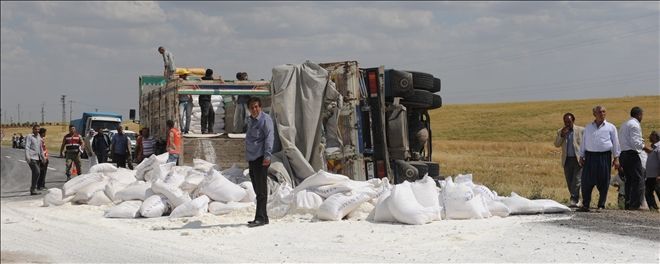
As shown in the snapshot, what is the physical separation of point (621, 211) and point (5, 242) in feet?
30.1

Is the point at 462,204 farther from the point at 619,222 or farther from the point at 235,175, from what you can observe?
the point at 235,175

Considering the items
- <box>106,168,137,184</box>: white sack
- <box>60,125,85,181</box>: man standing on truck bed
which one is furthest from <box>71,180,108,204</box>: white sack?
<box>60,125,85,181</box>: man standing on truck bed

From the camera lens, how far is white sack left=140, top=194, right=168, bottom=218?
1006 centimetres

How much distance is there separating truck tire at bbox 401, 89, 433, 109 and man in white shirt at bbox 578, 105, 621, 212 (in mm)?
2970

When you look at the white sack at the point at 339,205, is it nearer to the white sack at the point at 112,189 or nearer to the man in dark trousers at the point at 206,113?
the white sack at the point at 112,189

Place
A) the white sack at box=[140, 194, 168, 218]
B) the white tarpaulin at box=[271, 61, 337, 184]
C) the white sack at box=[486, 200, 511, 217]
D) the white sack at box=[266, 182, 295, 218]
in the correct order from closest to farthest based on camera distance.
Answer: the white sack at box=[486, 200, 511, 217] → the white sack at box=[266, 182, 295, 218] → the white sack at box=[140, 194, 168, 218] → the white tarpaulin at box=[271, 61, 337, 184]

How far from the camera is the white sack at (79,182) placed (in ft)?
37.7

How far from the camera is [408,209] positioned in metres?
8.88

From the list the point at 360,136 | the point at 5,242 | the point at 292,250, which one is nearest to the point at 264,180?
the point at 292,250

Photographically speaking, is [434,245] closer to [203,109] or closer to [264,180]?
[264,180]

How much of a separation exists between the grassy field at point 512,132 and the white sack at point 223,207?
1048 centimetres

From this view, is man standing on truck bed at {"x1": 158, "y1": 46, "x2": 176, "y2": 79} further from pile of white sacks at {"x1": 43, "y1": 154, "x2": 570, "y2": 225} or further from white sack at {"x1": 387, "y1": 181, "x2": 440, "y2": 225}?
white sack at {"x1": 387, "y1": 181, "x2": 440, "y2": 225}

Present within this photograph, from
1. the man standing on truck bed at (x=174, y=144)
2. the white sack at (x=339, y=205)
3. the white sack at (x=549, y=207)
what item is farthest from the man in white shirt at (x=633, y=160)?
the man standing on truck bed at (x=174, y=144)

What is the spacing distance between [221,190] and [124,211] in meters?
1.24
